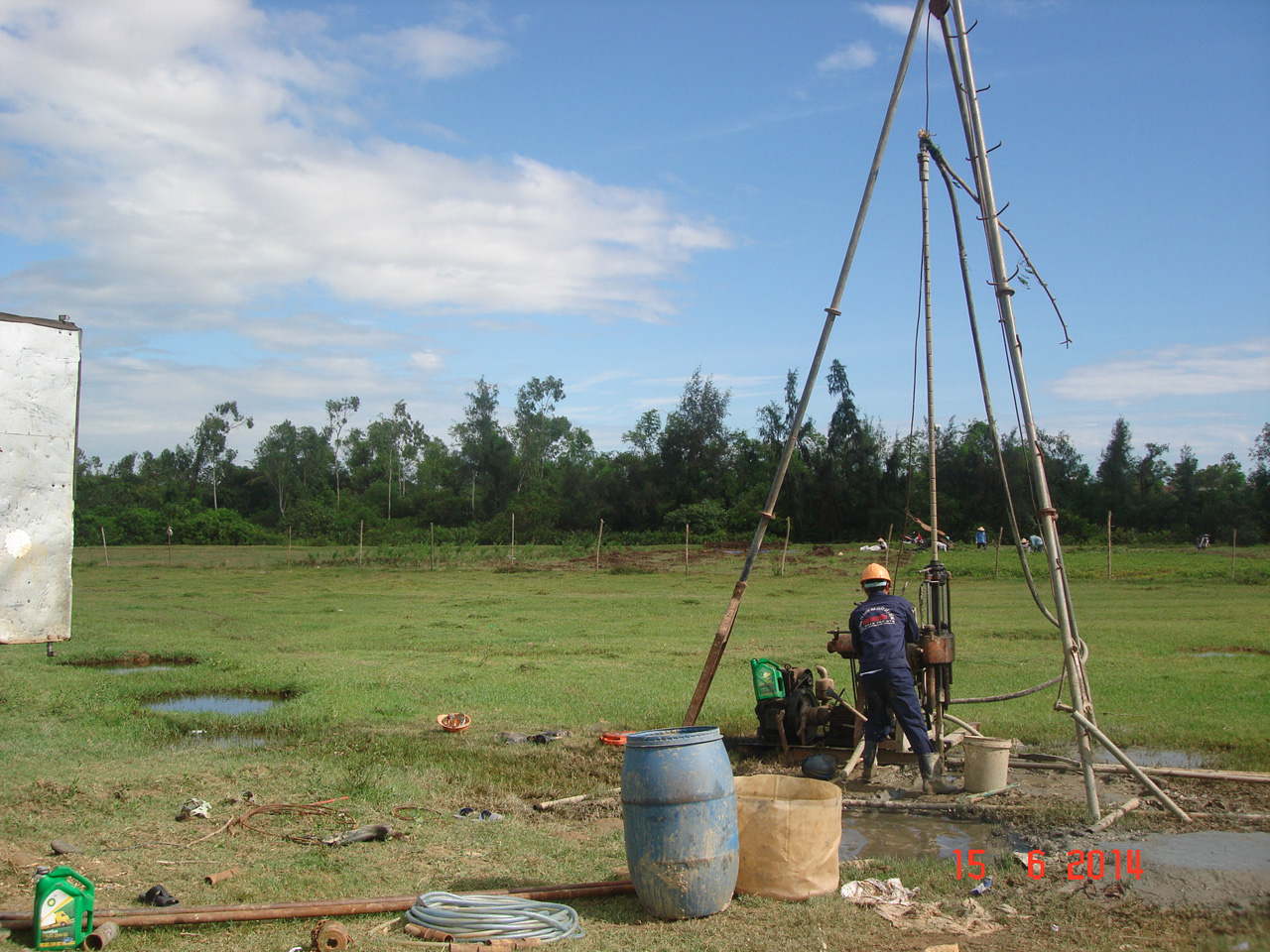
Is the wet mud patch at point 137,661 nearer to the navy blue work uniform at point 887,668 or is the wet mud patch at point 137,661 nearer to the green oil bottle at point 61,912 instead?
the green oil bottle at point 61,912

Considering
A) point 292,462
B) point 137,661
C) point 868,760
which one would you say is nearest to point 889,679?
point 868,760

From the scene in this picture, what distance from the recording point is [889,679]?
7.78 meters

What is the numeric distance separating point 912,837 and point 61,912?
17.3 feet

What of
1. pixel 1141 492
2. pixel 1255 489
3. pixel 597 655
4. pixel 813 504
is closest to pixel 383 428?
pixel 813 504

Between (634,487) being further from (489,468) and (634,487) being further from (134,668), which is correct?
(134,668)

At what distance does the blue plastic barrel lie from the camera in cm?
497

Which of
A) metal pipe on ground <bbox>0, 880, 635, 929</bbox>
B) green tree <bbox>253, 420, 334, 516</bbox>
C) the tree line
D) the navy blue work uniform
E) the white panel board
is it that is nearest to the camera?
metal pipe on ground <bbox>0, 880, 635, 929</bbox>

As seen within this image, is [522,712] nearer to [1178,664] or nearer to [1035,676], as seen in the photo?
[1035,676]

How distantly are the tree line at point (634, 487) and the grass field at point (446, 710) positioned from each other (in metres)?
28.0

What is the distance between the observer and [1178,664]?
1467 centimetres

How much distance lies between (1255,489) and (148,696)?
72226mm

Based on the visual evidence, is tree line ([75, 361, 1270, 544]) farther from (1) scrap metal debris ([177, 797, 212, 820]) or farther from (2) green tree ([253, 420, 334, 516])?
(1) scrap metal debris ([177, 797, 212, 820])

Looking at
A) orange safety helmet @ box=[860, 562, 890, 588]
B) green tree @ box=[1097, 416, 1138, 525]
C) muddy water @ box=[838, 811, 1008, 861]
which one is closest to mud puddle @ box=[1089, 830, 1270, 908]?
muddy water @ box=[838, 811, 1008, 861]

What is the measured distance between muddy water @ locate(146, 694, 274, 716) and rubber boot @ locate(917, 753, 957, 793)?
26.4 feet
